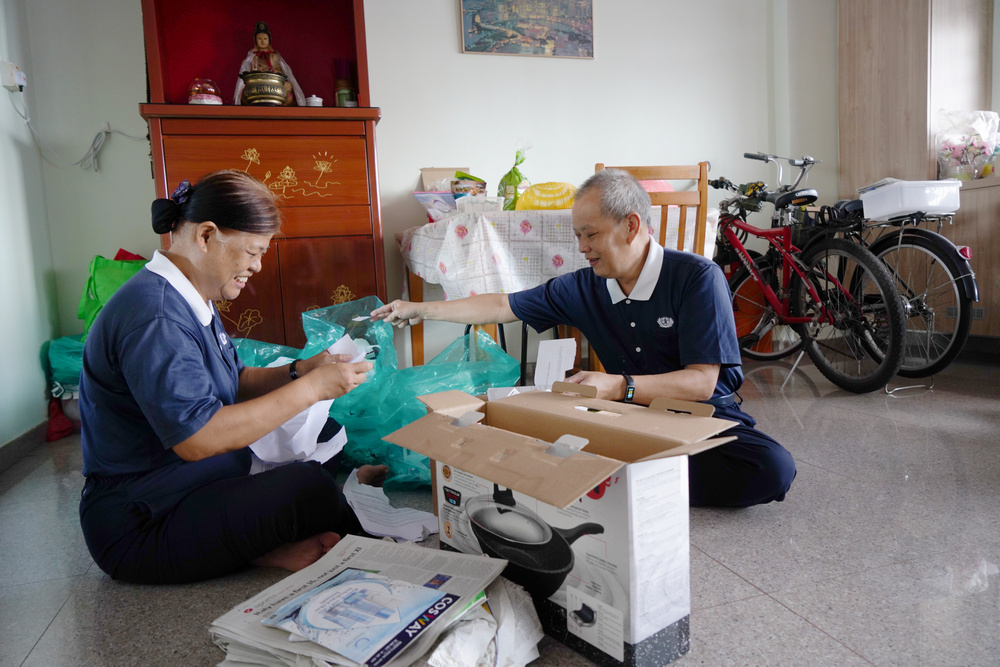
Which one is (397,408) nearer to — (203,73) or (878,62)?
(203,73)

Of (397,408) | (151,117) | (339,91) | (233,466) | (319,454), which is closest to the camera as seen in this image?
(233,466)

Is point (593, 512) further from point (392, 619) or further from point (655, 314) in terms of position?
point (655, 314)

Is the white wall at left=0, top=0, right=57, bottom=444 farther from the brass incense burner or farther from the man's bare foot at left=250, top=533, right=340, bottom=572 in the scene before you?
the man's bare foot at left=250, top=533, right=340, bottom=572

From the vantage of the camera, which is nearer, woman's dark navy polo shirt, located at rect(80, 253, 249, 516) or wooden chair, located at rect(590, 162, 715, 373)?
woman's dark navy polo shirt, located at rect(80, 253, 249, 516)

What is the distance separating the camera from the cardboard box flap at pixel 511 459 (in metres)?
0.70

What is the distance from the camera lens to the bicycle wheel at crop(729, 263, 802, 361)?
118 inches

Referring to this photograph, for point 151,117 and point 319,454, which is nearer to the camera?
point 319,454

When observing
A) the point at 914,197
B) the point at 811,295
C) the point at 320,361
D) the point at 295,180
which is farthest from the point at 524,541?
the point at 914,197

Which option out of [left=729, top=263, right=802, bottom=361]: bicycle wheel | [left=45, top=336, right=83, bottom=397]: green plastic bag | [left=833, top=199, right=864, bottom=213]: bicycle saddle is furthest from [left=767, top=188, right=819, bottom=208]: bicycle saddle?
[left=45, top=336, right=83, bottom=397]: green plastic bag

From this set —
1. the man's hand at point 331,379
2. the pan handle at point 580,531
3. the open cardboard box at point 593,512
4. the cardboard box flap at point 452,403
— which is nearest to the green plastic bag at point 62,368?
the man's hand at point 331,379

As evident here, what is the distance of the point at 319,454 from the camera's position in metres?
1.43

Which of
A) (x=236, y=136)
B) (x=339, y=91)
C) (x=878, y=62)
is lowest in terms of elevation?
(x=236, y=136)

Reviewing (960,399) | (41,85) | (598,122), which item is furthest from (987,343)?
(41,85)

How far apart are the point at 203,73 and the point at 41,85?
66 centimetres
